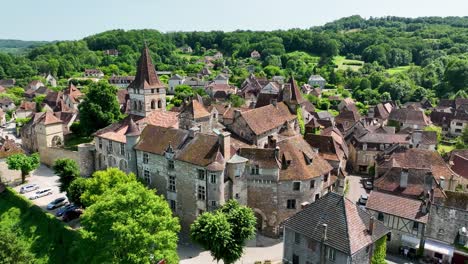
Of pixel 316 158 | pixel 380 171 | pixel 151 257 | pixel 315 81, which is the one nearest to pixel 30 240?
Answer: pixel 151 257

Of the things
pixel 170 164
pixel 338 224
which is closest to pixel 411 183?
pixel 338 224

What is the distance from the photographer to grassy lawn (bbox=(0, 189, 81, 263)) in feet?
168

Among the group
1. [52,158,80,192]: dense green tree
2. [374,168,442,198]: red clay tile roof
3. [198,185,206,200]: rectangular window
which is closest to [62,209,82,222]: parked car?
[52,158,80,192]: dense green tree

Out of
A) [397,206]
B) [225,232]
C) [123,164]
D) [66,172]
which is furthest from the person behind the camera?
[123,164]

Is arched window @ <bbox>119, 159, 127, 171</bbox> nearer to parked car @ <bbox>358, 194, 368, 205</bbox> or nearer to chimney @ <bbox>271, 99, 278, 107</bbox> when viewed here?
chimney @ <bbox>271, 99, 278, 107</bbox>

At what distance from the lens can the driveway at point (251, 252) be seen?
152 feet

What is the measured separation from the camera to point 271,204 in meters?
51.5

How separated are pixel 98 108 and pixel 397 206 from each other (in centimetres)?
5670

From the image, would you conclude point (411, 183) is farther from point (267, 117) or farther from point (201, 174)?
point (201, 174)

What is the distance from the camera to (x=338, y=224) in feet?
124

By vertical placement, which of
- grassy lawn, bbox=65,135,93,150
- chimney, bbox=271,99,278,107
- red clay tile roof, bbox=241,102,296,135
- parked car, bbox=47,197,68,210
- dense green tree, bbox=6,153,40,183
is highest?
chimney, bbox=271,99,278,107

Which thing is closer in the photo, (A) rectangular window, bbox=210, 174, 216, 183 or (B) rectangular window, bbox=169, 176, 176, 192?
(A) rectangular window, bbox=210, 174, 216, 183

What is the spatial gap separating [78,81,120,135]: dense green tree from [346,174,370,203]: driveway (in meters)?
47.7

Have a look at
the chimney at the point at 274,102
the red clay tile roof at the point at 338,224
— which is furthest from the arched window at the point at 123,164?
the red clay tile roof at the point at 338,224
